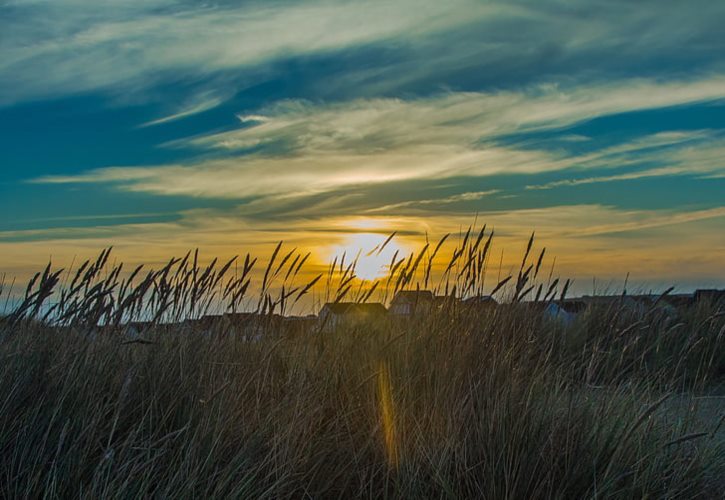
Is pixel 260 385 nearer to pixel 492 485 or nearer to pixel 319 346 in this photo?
pixel 319 346

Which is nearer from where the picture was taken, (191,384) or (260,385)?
(191,384)

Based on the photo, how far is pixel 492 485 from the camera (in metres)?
3.14

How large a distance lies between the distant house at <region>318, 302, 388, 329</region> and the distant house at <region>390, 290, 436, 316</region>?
0.39 feet

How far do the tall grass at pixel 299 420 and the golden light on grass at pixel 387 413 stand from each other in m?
0.01

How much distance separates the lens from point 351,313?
5.90 metres

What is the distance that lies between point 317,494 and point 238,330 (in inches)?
69.6

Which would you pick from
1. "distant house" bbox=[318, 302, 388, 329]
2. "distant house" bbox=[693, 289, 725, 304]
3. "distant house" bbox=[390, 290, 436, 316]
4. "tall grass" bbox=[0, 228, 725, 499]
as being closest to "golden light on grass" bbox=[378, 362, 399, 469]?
"tall grass" bbox=[0, 228, 725, 499]

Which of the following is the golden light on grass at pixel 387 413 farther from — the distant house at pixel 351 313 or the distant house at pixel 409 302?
the distant house at pixel 409 302

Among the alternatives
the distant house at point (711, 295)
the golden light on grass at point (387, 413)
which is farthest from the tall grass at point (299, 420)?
the distant house at point (711, 295)

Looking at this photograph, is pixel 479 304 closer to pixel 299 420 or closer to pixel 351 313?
pixel 351 313

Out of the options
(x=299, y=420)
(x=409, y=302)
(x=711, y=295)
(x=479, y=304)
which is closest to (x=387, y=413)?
(x=299, y=420)

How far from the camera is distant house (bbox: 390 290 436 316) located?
557 centimetres

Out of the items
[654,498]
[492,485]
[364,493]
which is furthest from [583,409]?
[364,493]

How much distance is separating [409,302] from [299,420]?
2.40m
